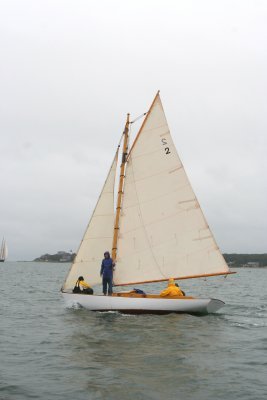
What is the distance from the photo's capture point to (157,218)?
2652 centimetres

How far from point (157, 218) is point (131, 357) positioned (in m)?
11.5

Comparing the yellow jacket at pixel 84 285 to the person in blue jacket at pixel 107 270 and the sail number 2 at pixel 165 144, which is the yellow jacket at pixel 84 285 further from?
the sail number 2 at pixel 165 144

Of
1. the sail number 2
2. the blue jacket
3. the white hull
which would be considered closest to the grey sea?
the white hull

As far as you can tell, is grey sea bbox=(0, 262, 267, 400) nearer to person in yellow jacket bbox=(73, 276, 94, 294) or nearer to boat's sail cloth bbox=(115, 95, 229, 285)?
person in yellow jacket bbox=(73, 276, 94, 294)

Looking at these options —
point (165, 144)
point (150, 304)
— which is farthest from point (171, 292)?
point (165, 144)

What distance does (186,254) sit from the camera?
26172 mm

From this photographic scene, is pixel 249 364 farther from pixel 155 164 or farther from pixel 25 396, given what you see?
pixel 155 164

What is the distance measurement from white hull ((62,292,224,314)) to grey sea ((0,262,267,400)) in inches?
14.5

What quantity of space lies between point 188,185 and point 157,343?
10514 millimetres

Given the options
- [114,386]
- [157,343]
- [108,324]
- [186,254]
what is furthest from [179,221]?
[114,386]

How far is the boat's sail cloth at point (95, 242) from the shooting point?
2673 centimetres

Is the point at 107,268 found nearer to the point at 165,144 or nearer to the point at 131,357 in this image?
the point at 165,144

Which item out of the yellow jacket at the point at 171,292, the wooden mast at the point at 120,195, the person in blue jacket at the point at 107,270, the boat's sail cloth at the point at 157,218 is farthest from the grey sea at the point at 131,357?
the wooden mast at the point at 120,195

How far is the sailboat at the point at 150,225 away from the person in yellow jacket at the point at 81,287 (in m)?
0.38
